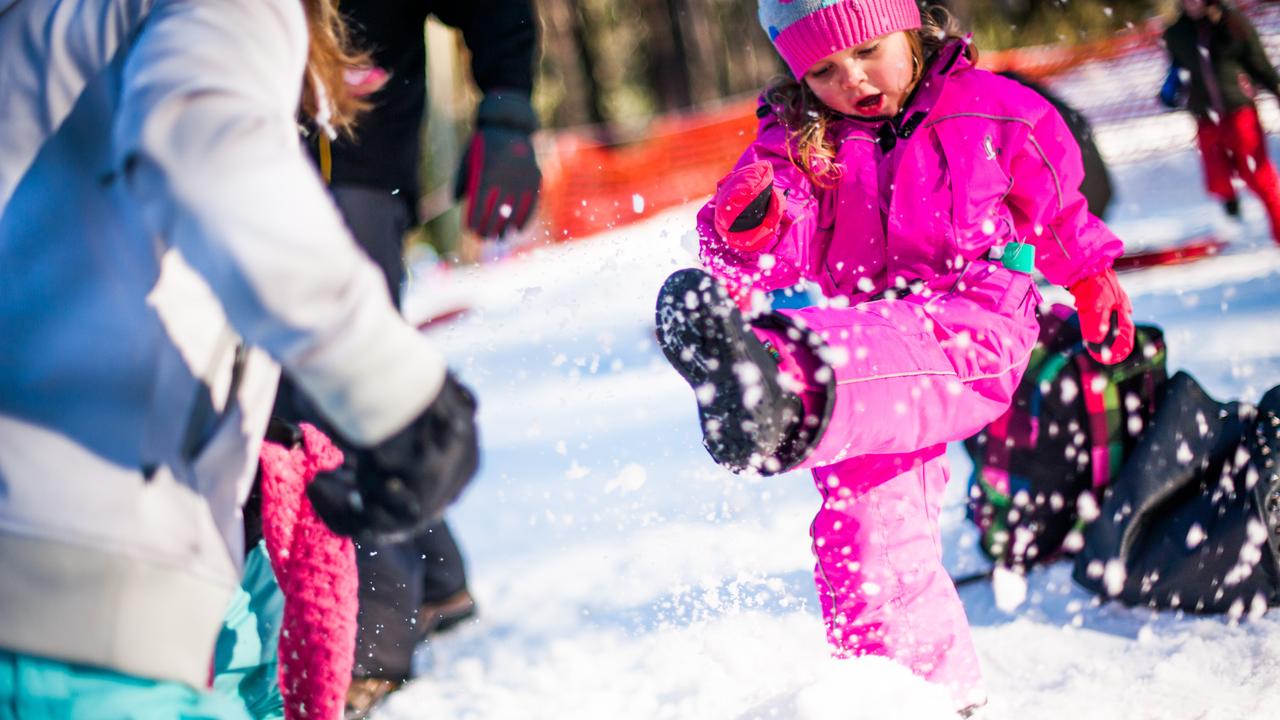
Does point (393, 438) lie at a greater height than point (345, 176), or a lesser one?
greater

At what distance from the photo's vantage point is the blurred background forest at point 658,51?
19.1m

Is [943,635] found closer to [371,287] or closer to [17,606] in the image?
[371,287]

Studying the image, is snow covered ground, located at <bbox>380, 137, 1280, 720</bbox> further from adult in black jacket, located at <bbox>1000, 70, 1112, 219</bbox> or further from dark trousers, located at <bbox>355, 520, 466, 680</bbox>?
adult in black jacket, located at <bbox>1000, 70, 1112, 219</bbox>

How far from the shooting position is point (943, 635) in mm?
2115

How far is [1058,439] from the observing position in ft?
8.55

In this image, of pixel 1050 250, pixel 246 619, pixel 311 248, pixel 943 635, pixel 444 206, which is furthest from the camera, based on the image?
pixel 444 206

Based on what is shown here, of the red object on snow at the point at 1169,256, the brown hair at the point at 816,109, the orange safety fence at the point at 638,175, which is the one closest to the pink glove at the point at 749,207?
the brown hair at the point at 816,109

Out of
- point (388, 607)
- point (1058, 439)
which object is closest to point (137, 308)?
point (388, 607)

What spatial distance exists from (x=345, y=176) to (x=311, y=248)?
1.61m

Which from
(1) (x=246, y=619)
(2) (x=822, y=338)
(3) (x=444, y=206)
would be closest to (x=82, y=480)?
(1) (x=246, y=619)

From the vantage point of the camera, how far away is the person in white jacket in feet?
3.42

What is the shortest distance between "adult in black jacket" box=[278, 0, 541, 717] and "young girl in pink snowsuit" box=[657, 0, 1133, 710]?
48cm

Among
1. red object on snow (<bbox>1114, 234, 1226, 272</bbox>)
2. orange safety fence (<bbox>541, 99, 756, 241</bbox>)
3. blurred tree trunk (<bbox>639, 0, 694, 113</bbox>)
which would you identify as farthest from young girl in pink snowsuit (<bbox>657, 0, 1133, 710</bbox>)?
blurred tree trunk (<bbox>639, 0, 694, 113</bbox>)

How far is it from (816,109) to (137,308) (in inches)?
66.2
